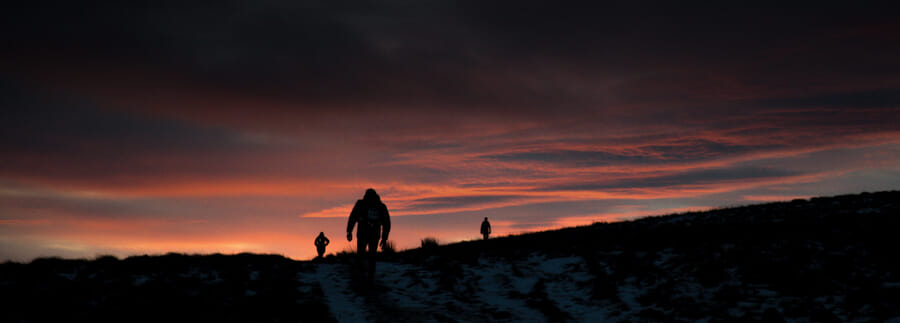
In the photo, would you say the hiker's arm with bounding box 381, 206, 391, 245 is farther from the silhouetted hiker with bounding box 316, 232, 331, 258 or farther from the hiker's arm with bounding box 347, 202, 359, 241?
the silhouetted hiker with bounding box 316, 232, 331, 258

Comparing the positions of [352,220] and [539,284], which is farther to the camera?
[352,220]

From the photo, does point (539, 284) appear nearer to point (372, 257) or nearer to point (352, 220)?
point (372, 257)

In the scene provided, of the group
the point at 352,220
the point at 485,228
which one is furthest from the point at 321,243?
the point at 352,220

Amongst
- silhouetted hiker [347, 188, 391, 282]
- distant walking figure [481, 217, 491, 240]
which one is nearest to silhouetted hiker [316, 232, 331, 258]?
distant walking figure [481, 217, 491, 240]

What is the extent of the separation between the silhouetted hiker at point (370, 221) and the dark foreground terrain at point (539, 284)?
1014 mm

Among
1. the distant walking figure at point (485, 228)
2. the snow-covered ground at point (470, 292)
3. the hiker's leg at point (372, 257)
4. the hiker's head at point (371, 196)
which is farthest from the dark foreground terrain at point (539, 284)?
the distant walking figure at point (485, 228)

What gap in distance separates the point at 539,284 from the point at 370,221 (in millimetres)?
4890

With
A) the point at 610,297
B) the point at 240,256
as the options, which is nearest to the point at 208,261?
the point at 240,256

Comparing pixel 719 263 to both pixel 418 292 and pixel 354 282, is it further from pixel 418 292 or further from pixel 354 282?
pixel 354 282

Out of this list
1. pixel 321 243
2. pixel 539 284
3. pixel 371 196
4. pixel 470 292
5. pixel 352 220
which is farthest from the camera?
pixel 321 243

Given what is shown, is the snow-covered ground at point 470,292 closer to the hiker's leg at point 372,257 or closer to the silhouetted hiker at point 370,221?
the hiker's leg at point 372,257

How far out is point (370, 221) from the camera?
14891mm

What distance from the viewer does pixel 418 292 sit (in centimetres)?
1327

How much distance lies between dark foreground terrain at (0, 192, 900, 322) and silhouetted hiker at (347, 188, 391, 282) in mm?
1014
